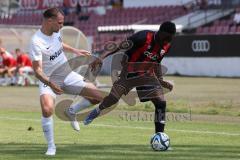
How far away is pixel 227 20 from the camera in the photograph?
139 feet

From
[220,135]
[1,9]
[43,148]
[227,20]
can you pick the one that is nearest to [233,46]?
[227,20]

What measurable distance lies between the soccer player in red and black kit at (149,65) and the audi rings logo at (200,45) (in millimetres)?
25439

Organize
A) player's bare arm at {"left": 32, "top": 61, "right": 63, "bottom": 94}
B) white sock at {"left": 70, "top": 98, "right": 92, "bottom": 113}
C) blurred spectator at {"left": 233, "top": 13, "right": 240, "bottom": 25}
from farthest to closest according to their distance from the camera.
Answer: blurred spectator at {"left": 233, "top": 13, "right": 240, "bottom": 25}, white sock at {"left": 70, "top": 98, "right": 92, "bottom": 113}, player's bare arm at {"left": 32, "top": 61, "right": 63, "bottom": 94}

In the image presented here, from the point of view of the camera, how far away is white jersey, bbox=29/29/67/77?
35.7ft

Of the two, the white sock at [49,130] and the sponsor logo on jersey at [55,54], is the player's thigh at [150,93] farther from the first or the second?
the white sock at [49,130]

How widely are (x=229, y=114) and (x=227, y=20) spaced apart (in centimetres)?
2452

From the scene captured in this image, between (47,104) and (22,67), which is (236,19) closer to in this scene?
(22,67)

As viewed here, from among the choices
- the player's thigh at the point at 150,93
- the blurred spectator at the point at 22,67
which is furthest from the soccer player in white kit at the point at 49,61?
the blurred spectator at the point at 22,67

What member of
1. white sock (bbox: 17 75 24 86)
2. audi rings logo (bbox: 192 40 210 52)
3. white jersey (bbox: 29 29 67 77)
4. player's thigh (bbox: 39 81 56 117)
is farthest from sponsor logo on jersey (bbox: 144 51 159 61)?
audi rings logo (bbox: 192 40 210 52)

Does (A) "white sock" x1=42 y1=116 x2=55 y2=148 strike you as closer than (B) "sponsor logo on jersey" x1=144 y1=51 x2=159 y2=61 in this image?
Yes

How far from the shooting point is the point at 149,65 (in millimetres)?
12117

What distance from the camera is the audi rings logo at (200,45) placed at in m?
37.8

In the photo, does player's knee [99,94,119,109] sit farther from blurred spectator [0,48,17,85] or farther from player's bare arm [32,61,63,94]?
blurred spectator [0,48,17,85]

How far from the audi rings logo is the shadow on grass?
2615cm
